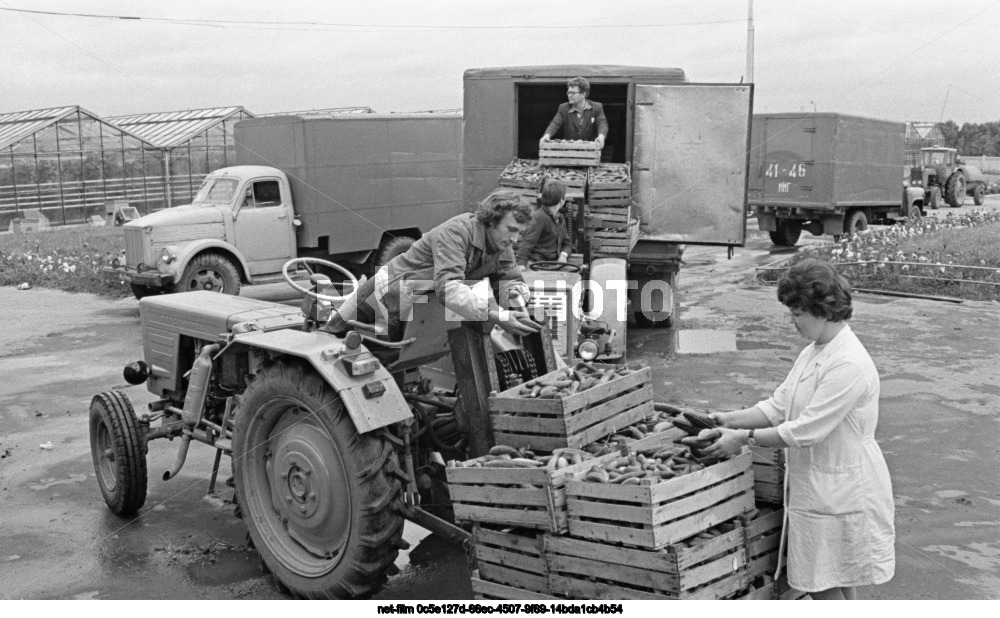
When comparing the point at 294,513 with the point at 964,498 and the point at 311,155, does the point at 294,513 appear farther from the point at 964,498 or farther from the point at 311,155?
the point at 311,155

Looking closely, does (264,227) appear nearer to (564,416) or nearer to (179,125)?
(564,416)

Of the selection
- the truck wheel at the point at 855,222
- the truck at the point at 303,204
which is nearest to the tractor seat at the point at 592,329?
the truck at the point at 303,204

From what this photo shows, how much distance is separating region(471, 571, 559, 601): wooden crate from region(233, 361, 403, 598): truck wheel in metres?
0.56

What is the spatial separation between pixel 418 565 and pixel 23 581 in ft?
7.57

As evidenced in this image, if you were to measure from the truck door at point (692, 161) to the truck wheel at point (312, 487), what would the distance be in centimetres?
848

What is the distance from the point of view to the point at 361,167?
58.6 feet

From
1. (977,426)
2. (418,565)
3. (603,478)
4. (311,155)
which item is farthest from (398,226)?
(603,478)

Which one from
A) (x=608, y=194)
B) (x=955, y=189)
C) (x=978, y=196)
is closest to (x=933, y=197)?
(x=955, y=189)

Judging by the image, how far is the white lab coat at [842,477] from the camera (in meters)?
3.86

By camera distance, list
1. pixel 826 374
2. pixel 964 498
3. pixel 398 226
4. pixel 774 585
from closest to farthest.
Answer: pixel 826 374
pixel 774 585
pixel 964 498
pixel 398 226

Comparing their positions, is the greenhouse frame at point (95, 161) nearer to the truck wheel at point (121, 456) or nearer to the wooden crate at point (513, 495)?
the truck wheel at point (121, 456)

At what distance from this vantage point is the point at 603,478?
4.00 metres

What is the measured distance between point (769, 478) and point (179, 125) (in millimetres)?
29377

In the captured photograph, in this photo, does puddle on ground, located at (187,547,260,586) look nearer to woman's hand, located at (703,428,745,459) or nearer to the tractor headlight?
woman's hand, located at (703,428,745,459)
